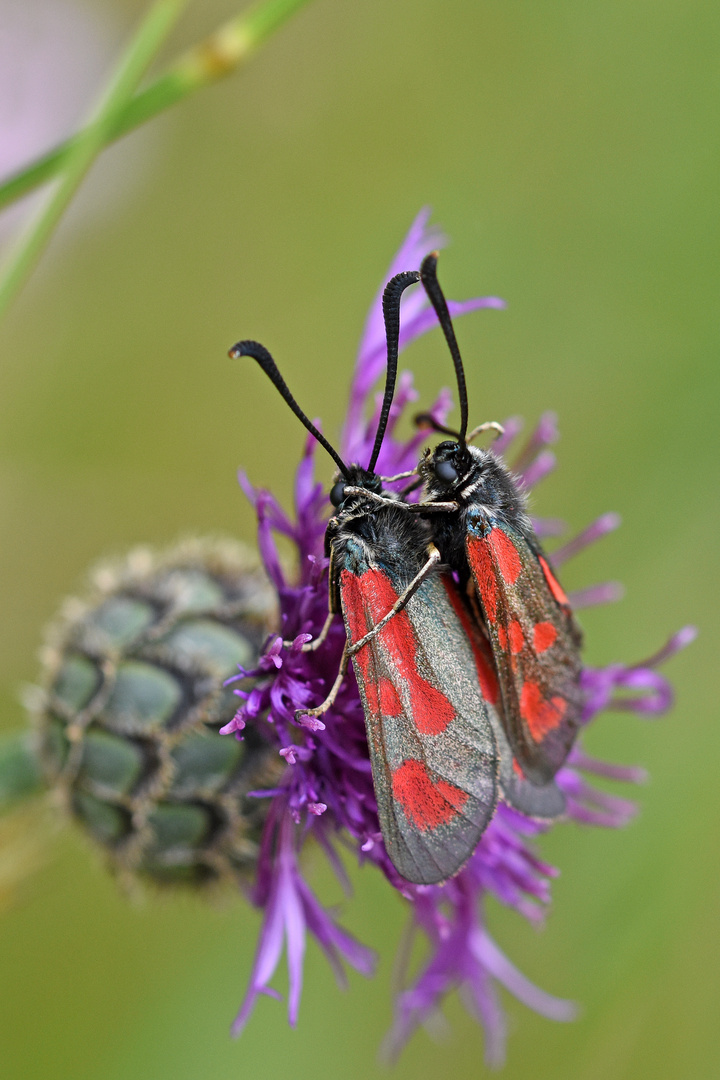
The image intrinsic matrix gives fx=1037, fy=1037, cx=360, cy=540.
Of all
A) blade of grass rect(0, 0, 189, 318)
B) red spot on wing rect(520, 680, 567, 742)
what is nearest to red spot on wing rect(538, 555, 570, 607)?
red spot on wing rect(520, 680, 567, 742)

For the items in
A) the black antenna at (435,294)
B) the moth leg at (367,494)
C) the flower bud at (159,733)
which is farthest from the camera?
the flower bud at (159,733)

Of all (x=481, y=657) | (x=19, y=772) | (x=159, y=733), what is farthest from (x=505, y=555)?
(x=19, y=772)

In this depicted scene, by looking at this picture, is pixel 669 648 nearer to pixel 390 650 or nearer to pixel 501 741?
pixel 501 741

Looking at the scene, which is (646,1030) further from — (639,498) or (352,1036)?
(639,498)

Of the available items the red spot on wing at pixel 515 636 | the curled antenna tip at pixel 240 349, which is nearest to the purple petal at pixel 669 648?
the red spot on wing at pixel 515 636

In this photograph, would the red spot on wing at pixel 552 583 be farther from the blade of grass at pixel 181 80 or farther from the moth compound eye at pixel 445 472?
the blade of grass at pixel 181 80

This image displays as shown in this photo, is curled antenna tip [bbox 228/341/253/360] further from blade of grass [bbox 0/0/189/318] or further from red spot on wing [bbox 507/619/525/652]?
red spot on wing [bbox 507/619/525/652]

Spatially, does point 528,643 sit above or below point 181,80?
below
